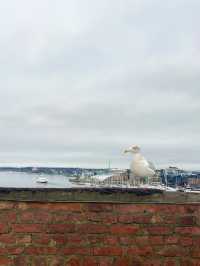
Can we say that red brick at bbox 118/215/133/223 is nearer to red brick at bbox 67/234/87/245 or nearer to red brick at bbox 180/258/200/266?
red brick at bbox 67/234/87/245

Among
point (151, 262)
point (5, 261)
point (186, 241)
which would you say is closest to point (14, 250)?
point (5, 261)

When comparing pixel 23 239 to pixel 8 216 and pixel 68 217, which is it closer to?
pixel 8 216

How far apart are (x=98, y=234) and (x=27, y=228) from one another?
2.10 feet

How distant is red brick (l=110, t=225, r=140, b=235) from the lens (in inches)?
189

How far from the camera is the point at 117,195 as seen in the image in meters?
4.93

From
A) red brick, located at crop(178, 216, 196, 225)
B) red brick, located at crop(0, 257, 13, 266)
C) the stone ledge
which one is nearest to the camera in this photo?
red brick, located at crop(0, 257, 13, 266)

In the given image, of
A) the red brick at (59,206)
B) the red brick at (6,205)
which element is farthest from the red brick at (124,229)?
the red brick at (6,205)

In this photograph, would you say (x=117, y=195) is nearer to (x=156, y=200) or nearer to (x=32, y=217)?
(x=156, y=200)

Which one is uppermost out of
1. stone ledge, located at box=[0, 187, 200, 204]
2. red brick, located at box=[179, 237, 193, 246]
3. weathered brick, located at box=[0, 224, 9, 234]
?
stone ledge, located at box=[0, 187, 200, 204]

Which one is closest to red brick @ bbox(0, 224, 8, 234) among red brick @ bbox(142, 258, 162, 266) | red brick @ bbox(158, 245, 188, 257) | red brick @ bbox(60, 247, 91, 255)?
red brick @ bbox(60, 247, 91, 255)

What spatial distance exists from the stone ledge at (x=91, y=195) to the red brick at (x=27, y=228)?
231 mm

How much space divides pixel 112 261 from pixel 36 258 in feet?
2.24

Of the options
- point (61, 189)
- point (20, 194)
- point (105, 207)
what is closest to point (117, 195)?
point (105, 207)

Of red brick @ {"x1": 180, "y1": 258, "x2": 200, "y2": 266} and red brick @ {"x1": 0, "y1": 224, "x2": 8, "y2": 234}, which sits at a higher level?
red brick @ {"x1": 0, "y1": 224, "x2": 8, "y2": 234}
